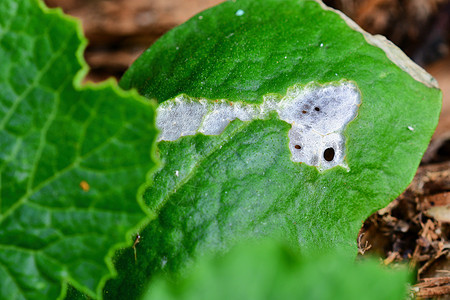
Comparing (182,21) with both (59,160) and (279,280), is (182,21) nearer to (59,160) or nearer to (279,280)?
(59,160)

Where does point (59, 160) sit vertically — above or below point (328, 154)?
above

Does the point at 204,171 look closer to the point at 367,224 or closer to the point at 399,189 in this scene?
the point at 399,189

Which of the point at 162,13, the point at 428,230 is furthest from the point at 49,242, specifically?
the point at 162,13

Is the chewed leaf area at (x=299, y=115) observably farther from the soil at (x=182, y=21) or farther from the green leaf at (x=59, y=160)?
the soil at (x=182, y=21)

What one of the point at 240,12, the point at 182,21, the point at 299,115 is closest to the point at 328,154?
the point at 299,115

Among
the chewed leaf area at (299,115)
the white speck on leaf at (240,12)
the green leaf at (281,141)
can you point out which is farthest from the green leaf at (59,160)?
the white speck on leaf at (240,12)
